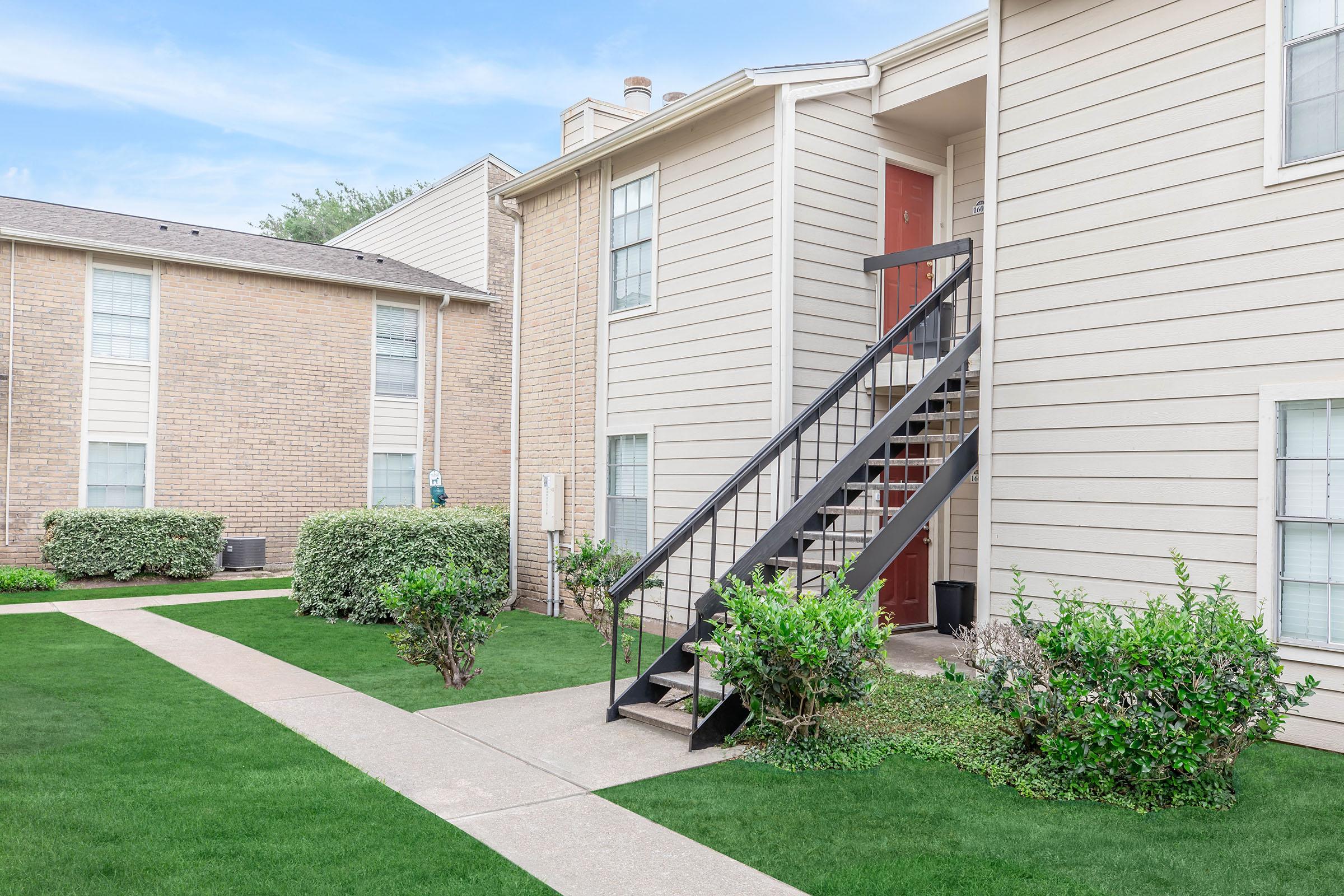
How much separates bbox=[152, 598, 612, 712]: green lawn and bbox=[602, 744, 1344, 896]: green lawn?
2.60 m

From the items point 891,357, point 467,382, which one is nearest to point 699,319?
point 891,357

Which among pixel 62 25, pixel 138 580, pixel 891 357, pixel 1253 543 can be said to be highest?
pixel 62 25

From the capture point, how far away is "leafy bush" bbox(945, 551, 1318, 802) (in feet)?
14.5

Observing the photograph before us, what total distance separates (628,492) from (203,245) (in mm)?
9673

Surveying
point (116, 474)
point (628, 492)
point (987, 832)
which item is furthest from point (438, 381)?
point (987, 832)

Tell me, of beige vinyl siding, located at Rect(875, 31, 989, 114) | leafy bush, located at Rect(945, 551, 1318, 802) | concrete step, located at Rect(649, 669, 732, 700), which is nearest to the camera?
leafy bush, located at Rect(945, 551, 1318, 802)

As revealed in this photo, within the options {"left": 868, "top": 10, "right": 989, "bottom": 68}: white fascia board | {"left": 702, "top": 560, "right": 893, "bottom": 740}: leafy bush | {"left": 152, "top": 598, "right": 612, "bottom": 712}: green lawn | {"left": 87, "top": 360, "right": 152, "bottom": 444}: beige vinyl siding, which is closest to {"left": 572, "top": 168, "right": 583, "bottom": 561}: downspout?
{"left": 152, "top": 598, "right": 612, "bottom": 712}: green lawn

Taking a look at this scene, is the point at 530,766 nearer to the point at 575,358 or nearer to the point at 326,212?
the point at 575,358

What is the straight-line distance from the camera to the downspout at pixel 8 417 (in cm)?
1368

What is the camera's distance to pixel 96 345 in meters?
14.5

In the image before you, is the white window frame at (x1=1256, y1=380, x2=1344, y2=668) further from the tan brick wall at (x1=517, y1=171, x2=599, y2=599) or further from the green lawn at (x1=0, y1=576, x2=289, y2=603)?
the green lawn at (x1=0, y1=576, x2=289, y2=603)

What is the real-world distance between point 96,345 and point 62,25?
22.4 metres

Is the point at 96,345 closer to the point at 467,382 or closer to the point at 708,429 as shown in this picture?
the point at 467,382

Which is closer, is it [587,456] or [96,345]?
[587,456]
